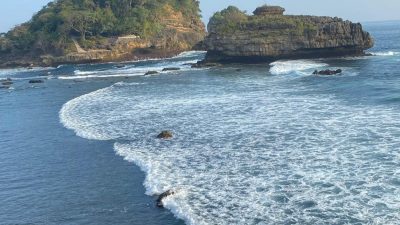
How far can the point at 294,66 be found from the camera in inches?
2346

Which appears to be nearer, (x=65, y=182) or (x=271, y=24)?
(x=65, y=182)

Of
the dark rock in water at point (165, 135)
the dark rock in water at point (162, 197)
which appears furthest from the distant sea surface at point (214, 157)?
the dark rock in water at point (165, 135)

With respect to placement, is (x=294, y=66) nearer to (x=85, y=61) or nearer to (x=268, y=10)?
(x=268, y=10)

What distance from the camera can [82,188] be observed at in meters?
20.1

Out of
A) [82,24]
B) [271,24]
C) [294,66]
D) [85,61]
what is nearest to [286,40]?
[271,24]

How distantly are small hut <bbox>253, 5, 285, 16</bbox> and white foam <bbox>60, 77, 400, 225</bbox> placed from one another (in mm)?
39303

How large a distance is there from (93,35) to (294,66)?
51882 millimetres

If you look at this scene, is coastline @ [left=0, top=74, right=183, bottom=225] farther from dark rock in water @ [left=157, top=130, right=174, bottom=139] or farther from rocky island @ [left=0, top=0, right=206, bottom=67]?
rocky island @ [left=0, top=0, right=206, bottom=67]

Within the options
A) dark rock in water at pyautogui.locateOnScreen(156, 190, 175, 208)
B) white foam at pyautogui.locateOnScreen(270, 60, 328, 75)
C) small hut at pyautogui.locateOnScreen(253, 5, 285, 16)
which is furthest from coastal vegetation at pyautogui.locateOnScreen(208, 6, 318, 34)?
dark rock in water at pyautogui.locateOnScreen(156, 190, 175, 208)

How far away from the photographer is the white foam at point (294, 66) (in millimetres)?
55906

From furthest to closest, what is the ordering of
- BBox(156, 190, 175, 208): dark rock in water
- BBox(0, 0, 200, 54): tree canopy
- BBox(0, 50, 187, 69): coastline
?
BBox(0, 0, 200, 54): tree canopy
BBox(0, 50, 187, 69): coastline
BBox(156, 190, 175, 208): dark rock in water

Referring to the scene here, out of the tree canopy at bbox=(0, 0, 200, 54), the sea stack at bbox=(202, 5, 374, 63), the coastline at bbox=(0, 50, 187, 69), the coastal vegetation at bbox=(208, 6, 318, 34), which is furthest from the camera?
the tree canopy at bbox=(0, 0, 200, 54)

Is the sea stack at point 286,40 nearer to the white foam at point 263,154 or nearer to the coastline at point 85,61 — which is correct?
the coastline at point 85,61

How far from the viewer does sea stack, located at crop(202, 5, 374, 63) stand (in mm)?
66125
